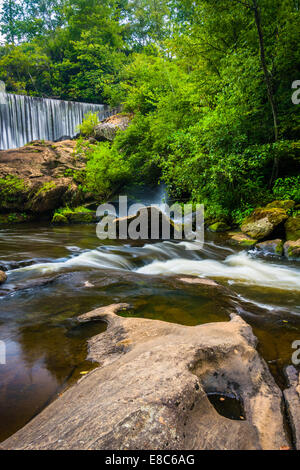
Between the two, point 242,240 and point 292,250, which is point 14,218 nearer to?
point 242,240

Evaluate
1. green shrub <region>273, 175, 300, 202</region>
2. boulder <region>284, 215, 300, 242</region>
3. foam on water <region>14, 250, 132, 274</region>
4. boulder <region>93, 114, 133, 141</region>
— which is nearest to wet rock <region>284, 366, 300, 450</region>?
foam on water <region>14, 250, 132, 274</region>

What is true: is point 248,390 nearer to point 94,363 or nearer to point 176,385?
point 176,385

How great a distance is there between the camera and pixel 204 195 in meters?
9.80

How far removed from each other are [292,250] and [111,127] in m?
17.4

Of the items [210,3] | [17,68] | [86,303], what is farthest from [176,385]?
[17,68]

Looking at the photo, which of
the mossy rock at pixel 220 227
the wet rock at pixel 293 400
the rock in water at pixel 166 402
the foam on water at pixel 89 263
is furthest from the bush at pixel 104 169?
the wet rock at pixel 293 400

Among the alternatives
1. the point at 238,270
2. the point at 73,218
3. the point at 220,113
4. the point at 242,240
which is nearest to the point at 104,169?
the point at 73,218

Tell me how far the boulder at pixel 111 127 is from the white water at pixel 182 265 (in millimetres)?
14505

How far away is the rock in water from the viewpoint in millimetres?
1179

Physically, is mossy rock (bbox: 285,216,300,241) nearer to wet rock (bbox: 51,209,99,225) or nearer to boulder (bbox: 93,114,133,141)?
wet rock (bbox: 51,209,99,225)

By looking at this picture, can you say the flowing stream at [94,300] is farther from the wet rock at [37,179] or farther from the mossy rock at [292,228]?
the wet rock at [37,179]

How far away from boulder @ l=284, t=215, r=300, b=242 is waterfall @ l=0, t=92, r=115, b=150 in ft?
72.6

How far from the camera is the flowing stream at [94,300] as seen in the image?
2.00 meters

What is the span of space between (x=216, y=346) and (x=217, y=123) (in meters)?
8.33
